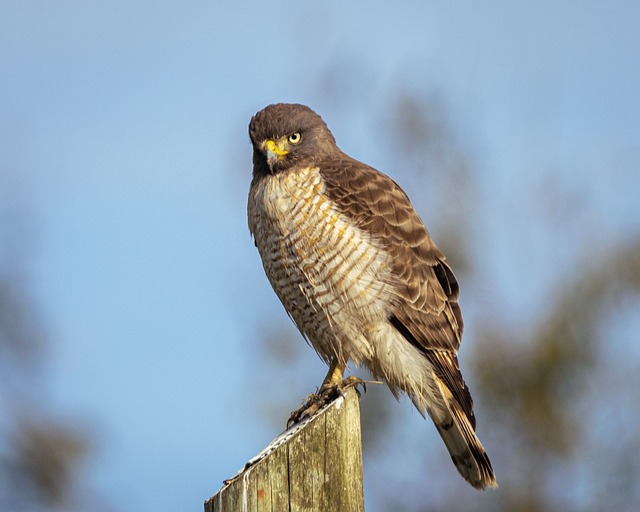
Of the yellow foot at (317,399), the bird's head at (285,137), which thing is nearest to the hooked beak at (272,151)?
the bird's head at (285,137)

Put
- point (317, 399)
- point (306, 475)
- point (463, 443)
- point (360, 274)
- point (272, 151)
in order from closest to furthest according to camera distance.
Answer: point (306, 475) → point (317, 399) → point (360, 274) → point (463, 443) → point (272, 151)

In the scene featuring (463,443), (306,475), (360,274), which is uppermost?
(360,274)

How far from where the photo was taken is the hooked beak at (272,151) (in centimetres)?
534

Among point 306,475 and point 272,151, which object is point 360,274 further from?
point 306,475

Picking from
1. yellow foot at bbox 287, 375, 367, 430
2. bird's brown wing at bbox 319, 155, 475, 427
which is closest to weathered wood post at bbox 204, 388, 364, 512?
yellow foot at bbox 287, 375, 367, 430

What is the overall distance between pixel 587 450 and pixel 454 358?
4.99 m

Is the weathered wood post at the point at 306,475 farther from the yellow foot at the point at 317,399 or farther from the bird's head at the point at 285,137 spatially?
the bird's head at the point at 285,137

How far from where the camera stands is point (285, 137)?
546cm

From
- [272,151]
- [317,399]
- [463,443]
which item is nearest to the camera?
[317,399]

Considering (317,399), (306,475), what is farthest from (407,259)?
(306,475)

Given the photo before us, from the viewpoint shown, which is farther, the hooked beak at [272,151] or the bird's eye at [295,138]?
the bird's eye at [295,138]

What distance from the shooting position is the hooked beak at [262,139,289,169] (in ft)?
17.5

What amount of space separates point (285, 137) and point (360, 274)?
889 mm

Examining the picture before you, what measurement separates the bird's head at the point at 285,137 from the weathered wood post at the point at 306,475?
2.20 meters
